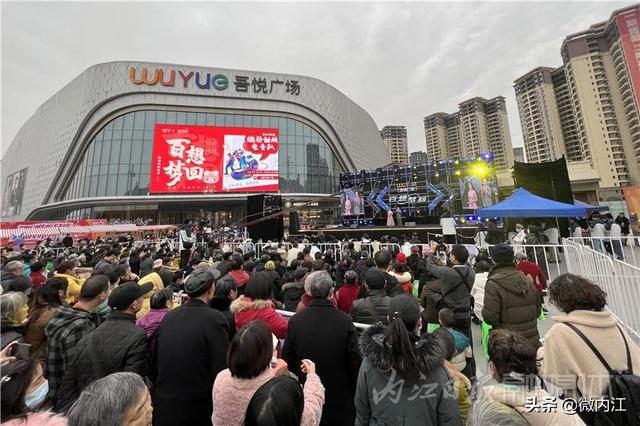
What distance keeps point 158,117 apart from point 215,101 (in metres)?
6.43

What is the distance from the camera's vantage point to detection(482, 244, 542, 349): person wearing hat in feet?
8.29

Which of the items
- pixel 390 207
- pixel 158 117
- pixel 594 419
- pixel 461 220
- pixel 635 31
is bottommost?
pixel 594 419

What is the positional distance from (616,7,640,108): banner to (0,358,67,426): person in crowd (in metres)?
53.8

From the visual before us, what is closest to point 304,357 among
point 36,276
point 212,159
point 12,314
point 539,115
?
point 12,314

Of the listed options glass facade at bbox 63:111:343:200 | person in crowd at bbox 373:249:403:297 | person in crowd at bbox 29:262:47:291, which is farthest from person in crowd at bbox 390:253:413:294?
glass facade at bbox 63:111:343:200

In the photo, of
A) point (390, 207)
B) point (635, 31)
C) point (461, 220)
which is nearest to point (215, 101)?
point (390, 207)

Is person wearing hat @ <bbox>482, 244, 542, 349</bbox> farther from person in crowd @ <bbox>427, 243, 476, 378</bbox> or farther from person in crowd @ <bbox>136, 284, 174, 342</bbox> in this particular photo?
person in crowd @ <bbox>136, 284, 174, 342</bbox>

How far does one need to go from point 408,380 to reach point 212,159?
98.0 ft

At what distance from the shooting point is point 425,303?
3180mm

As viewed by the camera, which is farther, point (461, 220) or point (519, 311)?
point (461, 220)

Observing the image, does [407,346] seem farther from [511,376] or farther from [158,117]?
[158,117]

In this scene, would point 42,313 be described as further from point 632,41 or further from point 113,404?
point 632,41

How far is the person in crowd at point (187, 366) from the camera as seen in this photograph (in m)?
1.82

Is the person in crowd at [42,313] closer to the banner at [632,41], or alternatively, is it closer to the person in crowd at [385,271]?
the person in crowd at [385,271]
